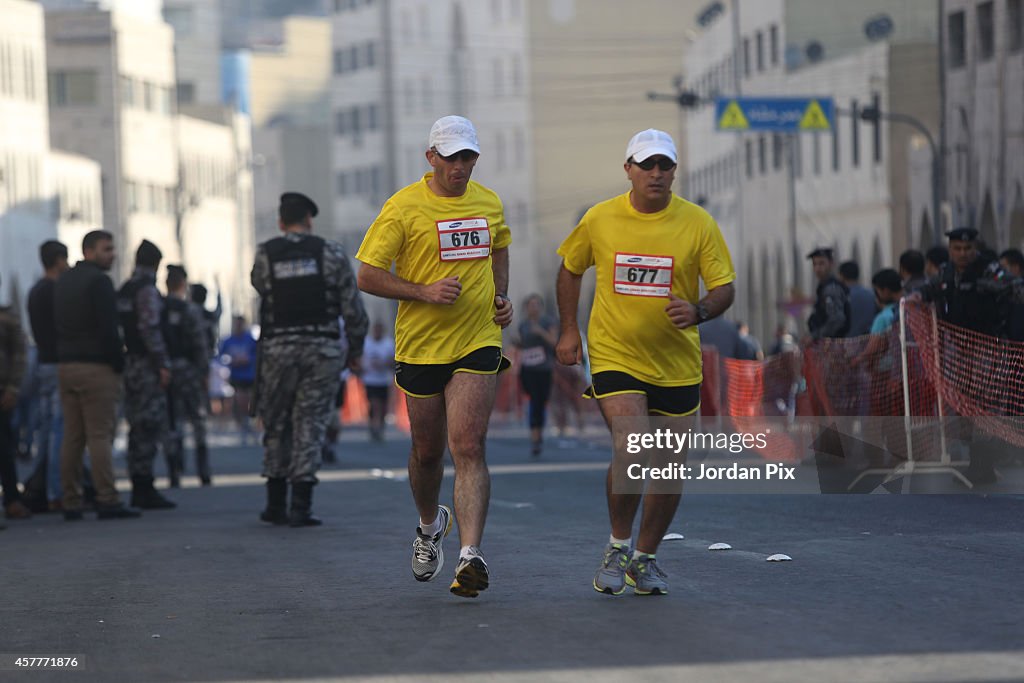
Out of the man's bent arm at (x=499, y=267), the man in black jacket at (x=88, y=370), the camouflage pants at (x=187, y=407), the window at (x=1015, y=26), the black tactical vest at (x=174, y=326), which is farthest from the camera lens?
the window at (x=1015, y=26)

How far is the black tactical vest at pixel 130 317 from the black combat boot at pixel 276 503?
334 cm

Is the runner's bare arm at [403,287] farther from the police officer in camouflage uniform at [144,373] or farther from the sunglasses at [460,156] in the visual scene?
the police officer in camouflage uniform at [144,373]

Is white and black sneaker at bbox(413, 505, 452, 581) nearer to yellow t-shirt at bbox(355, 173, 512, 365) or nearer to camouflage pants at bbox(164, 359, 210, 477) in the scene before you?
yellow t-shirt at bbox(355, 173, 512, 365)

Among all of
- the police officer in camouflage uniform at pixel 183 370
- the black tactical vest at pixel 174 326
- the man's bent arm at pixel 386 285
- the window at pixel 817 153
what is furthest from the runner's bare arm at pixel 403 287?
the window at pixel 817 153

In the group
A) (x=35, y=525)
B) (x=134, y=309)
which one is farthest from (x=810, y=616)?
(x=134, y=309)

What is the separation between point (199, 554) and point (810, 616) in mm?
4910

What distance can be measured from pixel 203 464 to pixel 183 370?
93 cm

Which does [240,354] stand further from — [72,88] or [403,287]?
[72,88]

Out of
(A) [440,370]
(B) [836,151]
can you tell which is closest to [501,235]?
(A) [440,370]

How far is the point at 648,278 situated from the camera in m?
9.75

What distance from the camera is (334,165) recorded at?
420 ft

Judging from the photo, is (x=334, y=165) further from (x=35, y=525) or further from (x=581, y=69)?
(x=35, y=525)

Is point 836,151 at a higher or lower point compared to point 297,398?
higher

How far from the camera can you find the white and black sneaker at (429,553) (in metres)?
10.1
